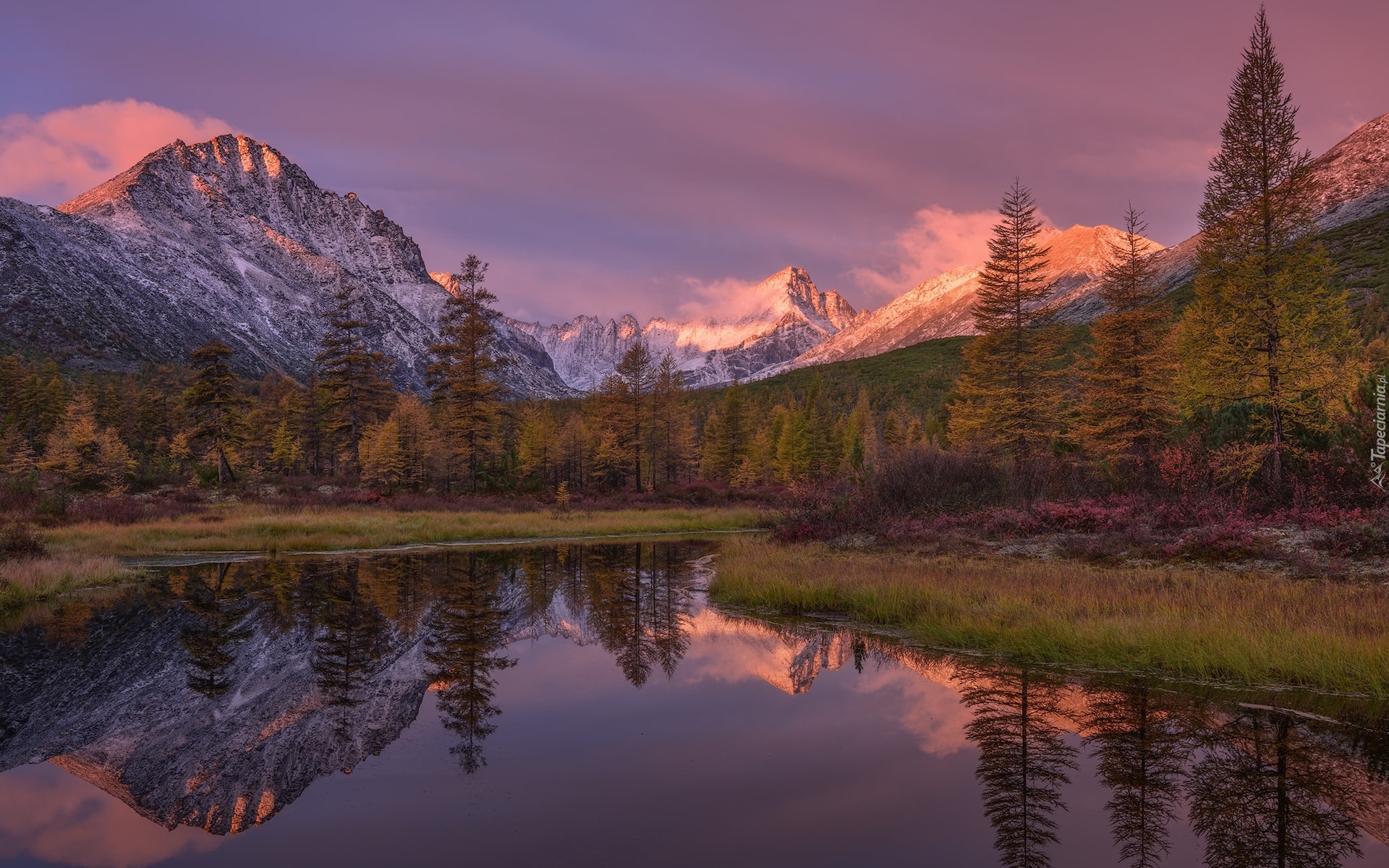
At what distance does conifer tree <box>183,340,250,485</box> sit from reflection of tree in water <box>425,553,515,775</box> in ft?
129

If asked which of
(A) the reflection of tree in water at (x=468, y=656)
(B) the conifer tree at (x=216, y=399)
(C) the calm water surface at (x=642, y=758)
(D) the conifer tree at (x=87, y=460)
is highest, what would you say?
(B) the conifer tree at (x=216, y=399)

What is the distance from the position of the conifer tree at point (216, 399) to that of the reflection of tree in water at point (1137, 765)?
55.2m

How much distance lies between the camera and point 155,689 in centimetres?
1096

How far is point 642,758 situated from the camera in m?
8.54

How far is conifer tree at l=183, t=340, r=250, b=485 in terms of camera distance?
5138cm

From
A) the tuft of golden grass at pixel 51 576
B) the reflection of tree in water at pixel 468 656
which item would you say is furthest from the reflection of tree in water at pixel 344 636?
the tuft of golden grass at pixel 51 576

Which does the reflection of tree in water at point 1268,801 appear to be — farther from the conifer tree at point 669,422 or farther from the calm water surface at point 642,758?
the conifer tree at point 669,422

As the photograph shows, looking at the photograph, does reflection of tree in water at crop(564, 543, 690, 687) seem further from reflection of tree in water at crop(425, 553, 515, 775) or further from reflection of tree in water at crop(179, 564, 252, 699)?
reflection of tree in water at crop(179, 564, 252, 699)

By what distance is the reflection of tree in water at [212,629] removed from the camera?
11602 mm

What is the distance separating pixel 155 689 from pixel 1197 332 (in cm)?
3426

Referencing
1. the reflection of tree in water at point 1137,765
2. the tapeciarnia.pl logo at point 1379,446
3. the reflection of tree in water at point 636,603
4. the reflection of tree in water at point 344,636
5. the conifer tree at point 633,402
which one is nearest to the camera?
the reflection of tree in water at point 1137,765

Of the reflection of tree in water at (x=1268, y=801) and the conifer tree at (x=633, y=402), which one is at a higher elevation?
the conifer tree at (x=633, y=402)

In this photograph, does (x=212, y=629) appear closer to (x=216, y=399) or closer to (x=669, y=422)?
(x=216, y=399)

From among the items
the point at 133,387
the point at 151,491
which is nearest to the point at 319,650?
the point at 151,491
